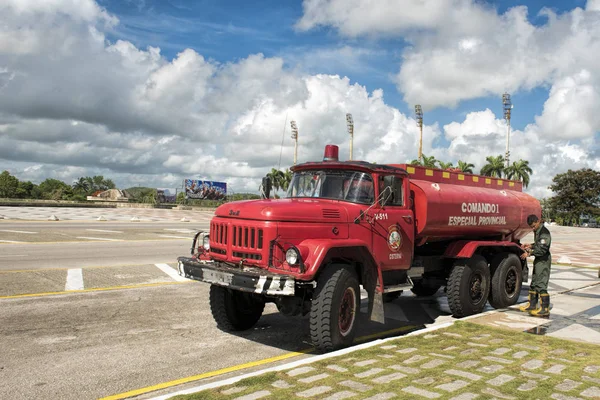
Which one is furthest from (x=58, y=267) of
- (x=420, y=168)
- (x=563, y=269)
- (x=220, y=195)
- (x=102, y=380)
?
(x=220, y=195)

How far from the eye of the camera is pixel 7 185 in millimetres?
101750

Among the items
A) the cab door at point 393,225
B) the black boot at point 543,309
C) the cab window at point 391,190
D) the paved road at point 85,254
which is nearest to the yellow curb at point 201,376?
the cab door at point 393,225

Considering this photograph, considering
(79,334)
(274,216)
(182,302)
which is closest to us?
(274,216)

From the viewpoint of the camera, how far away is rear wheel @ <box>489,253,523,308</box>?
9359 mm

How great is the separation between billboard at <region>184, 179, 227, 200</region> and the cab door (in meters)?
73.0

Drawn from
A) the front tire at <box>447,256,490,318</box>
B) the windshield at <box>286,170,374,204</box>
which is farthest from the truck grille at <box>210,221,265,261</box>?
the front tire at <box>447,256,490,318</box>

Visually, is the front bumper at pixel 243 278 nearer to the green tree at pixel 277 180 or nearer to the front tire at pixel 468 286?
the green tree at pixel 277 180

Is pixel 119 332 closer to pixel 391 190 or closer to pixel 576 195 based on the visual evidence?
pixel 391 190

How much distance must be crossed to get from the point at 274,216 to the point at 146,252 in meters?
11.2

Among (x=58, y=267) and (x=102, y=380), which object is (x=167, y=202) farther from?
(x=102, y=380)

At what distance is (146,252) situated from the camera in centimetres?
1620

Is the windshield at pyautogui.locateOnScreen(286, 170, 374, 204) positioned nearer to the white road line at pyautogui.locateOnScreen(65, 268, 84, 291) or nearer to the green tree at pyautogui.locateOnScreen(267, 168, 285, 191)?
the green tree at pyautogui.locateOnScreen(267, 168, 285, 191)

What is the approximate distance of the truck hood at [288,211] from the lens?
242 inches

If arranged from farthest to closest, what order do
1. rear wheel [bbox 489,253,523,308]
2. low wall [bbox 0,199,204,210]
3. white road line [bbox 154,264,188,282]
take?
low wall [bbox 0,199,204,210]
white road line [bbox 154,264,188,282]
rear wheel [bbox 489,253,523,308]
